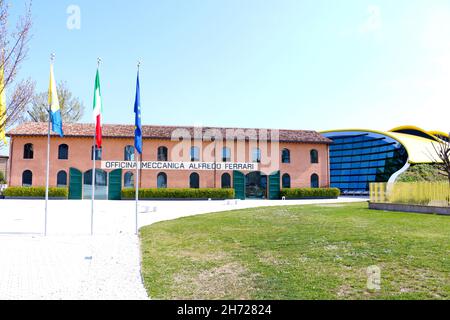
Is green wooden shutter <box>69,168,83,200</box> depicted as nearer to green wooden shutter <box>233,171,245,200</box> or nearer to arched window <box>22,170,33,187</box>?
arched window <box>22,170,33,187</box>

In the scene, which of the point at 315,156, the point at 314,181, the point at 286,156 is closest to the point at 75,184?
the point at 286,156

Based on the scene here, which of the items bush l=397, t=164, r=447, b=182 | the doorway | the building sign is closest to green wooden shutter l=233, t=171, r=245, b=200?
the doorway

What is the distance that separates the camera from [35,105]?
36.8 metres

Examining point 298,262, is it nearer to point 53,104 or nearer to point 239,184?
point 53,104

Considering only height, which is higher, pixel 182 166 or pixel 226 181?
pixel 182 166

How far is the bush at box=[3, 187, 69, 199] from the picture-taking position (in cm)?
2823

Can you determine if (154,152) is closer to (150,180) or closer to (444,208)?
(150,180)

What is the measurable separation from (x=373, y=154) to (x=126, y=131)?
109ft

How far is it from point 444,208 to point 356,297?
1292 centimetres

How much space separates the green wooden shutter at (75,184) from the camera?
29.9 meters

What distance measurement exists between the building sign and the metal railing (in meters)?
14.8

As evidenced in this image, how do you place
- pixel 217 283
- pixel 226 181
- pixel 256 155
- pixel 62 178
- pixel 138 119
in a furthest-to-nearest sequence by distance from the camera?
pixel 256 155 < pixel 226 181 < pixel 62 178 < pixel 138 119 < pixel 217 283

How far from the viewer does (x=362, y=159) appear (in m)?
48.1
